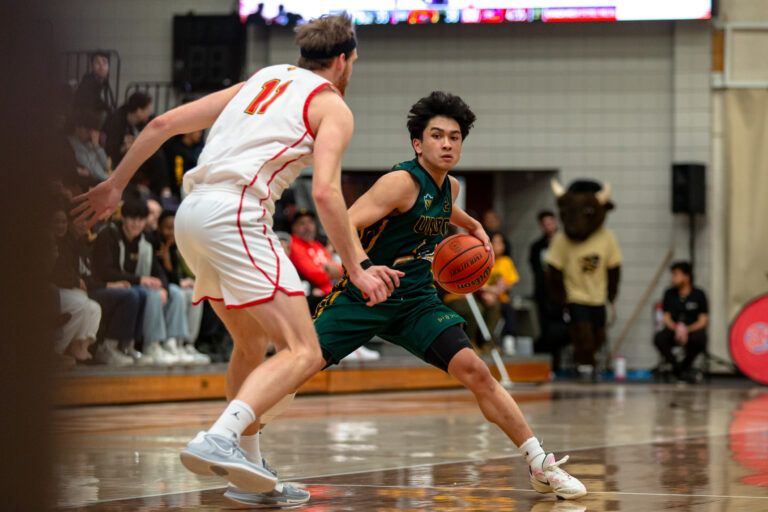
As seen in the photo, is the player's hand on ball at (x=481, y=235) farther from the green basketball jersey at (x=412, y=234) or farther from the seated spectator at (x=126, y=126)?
the seated spectator at (x=126, y=126)

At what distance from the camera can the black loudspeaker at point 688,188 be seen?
1670 cm

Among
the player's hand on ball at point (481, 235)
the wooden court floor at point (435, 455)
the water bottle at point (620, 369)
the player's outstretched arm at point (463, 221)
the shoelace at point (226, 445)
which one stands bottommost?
the water bottle at point (620, 369)

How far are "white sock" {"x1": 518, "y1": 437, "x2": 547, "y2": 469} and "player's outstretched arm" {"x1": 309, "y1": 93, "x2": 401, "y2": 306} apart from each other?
110 centimetres

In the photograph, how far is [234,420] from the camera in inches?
162

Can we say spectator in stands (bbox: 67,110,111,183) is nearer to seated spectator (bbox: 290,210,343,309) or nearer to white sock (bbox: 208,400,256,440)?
seated spectator (bbox: 290,210,343,309)

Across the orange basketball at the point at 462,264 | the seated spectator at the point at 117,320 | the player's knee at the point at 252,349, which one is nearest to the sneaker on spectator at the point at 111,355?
the seated spectator at the point at 117,320

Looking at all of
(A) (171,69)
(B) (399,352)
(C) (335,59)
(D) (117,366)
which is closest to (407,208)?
(C) (335,59)

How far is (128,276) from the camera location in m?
11.0

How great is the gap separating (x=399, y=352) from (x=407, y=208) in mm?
10646

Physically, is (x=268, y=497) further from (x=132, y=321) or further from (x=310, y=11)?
(x=310, y=11)

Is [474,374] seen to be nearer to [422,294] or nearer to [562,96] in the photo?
[422,294]

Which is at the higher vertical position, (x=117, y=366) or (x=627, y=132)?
(x=627, y=132)

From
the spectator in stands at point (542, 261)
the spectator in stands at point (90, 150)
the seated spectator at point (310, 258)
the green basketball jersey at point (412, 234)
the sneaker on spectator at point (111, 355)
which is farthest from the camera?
the spectator in stands at point (542, 261)

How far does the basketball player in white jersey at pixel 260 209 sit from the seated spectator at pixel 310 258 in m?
7.99
